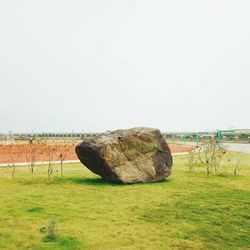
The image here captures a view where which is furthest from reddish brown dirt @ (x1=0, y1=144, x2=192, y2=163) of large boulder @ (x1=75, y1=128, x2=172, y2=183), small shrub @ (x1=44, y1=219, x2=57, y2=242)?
small shrub @ (x1=44, y1=219, x2=57, y2=242)

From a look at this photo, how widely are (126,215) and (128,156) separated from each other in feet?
13.9

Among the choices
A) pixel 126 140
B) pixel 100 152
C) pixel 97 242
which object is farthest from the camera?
pixel 126 140

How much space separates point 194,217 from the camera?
6.80 m

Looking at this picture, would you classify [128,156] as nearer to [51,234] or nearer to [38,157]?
[51,234]

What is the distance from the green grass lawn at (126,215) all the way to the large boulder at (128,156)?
44cm

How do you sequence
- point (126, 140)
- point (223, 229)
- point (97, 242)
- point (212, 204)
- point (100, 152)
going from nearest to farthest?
point (97, 242)
point (223, 229)
point (212, 204)
point (100, 152)
point (126, 140)

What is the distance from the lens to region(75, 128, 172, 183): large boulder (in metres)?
10.7

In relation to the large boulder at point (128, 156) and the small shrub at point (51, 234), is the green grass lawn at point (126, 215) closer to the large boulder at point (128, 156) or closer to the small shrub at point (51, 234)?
the small shrub at point (51, 234)

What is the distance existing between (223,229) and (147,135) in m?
5.98

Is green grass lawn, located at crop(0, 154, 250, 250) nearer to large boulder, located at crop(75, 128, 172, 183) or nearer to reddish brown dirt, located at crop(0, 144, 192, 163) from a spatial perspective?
large boulder, located at crop(75, 128, 172, 183)

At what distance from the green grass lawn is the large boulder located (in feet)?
1.43

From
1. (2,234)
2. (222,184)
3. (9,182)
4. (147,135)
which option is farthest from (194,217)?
(9,182)

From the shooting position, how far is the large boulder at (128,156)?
1073 cm

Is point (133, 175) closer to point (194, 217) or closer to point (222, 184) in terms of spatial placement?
point (222, 184)
